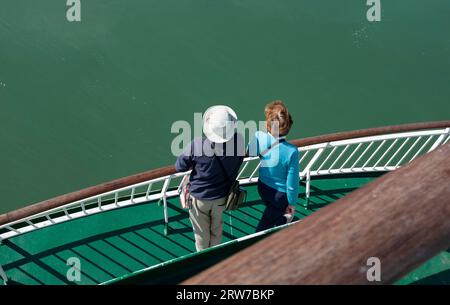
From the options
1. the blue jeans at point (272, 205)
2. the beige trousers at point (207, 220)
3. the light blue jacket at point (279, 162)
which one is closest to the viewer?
the light blue jacket at point (279, 162)

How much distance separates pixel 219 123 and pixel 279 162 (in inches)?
27.6

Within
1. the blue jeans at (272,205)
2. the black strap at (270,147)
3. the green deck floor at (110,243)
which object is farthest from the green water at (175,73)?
the black strap at (270,147)

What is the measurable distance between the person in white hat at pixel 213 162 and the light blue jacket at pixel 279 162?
0.20 m

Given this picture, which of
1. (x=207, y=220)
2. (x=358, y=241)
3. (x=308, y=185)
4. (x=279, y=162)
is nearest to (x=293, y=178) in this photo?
(x=279, y=162)

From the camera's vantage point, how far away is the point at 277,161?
3.42m

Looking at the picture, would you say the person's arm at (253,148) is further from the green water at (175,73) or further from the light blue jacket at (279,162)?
the green water at (175,73)

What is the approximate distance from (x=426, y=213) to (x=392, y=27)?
1117 centimetres

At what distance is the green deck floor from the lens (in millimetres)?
4281

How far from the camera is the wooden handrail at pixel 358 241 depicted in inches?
33.8

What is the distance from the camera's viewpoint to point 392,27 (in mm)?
11281

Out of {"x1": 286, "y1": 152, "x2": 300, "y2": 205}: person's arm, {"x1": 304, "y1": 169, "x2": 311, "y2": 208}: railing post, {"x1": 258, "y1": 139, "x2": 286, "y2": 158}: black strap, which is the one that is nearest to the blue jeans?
{"x1": 286, "y1": 152, "x2": 300, "y2": 205}: person's arm

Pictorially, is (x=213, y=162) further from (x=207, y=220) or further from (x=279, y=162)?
(x=207, y=220)
